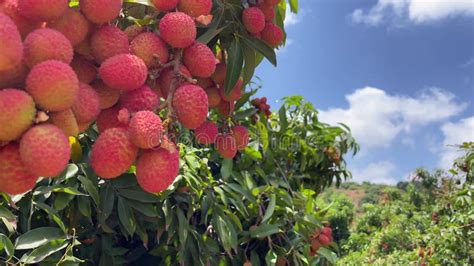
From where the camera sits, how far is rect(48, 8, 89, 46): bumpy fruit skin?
1.60 ft

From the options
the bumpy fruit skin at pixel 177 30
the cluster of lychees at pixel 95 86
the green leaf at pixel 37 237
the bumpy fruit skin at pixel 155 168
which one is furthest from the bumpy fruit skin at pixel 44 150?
the green leaf at pixel 37 237

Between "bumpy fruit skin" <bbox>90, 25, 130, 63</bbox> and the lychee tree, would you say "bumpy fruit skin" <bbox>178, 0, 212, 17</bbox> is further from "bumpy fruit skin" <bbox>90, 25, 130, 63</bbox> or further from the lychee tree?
"bumpy fruit skin" <bbox>90, 25, 130, 63</bbox>

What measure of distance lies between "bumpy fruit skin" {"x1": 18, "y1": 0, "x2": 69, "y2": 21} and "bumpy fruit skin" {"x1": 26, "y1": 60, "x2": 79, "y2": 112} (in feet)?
0.21

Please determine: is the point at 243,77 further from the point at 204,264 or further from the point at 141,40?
the point at 204,264

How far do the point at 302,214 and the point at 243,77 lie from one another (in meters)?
1.32

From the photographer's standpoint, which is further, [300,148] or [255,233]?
[300,148]

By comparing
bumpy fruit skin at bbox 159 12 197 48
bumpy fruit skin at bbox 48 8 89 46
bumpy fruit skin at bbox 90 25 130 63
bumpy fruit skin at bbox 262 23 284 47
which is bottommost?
bumpy fruit skin at bbox 48 8 89 46

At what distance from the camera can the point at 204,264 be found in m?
1.63

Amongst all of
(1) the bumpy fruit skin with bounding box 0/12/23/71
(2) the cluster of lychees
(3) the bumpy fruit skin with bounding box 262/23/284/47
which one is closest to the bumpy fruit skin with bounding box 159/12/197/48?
(2) the cluster of lychees

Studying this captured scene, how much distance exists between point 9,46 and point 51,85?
0.15 feet

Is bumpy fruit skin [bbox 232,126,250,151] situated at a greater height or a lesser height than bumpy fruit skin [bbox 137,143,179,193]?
greater

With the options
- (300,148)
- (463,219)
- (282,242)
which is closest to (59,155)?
(282,242)

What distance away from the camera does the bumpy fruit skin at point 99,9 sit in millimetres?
506

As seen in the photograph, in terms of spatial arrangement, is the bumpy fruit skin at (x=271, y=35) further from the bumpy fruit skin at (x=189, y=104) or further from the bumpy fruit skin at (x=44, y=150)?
the bumpy fruit skin at (x=44, y=150)
